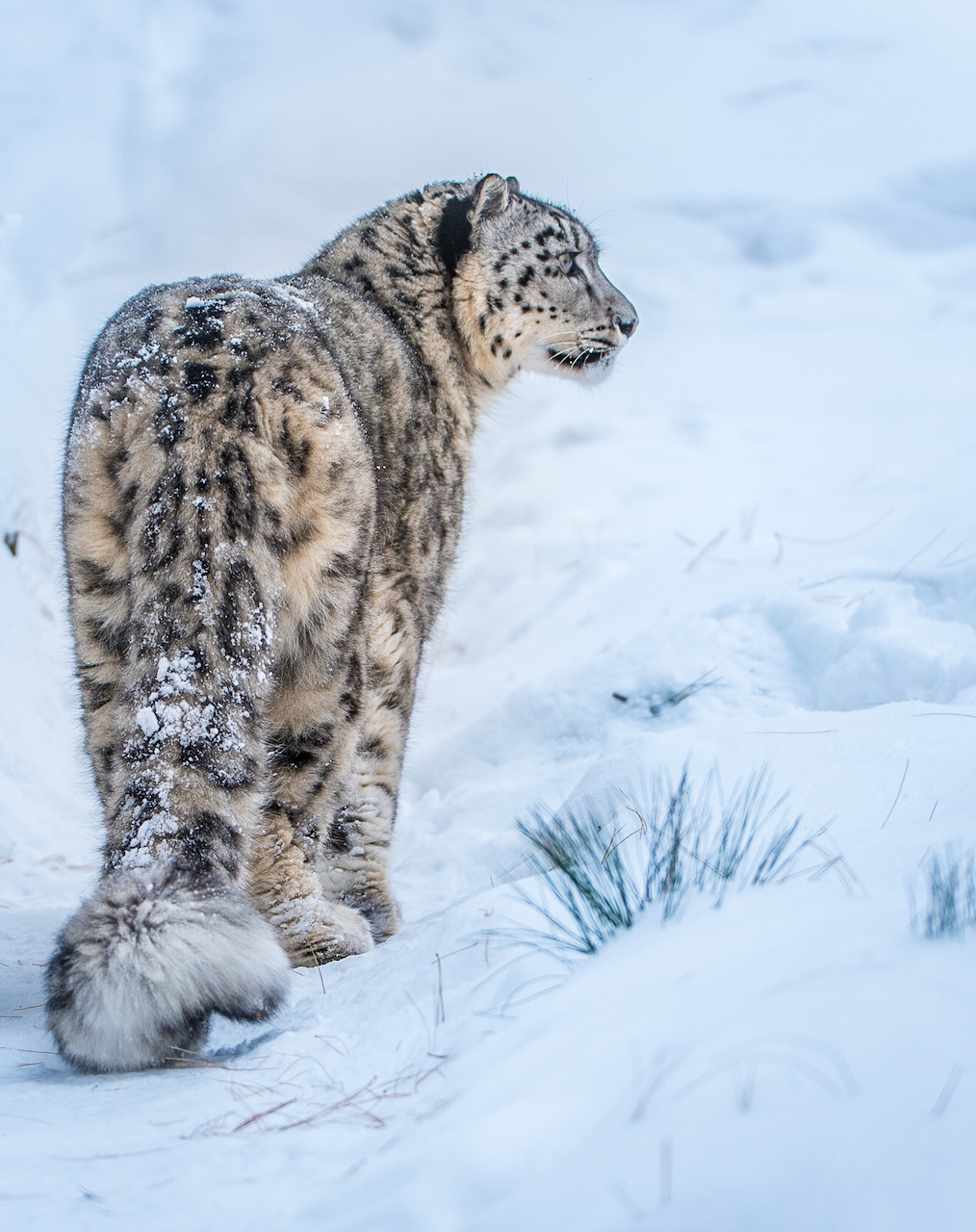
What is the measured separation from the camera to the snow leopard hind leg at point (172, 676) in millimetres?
1913

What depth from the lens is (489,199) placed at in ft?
13.6

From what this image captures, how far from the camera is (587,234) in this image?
4.58 metres

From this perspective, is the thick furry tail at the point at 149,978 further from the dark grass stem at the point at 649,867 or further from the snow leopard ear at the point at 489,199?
the snow leopard ear at the point at 489,199

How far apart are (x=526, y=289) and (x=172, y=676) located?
2.55 meters

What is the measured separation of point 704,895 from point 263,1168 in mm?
807

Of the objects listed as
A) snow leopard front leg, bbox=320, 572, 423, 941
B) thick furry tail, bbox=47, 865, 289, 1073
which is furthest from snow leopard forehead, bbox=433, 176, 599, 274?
thick furry tail, bbox=47, 865, 289, 1073

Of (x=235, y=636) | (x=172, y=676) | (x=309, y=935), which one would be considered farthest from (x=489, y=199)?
(x=309, y=935)

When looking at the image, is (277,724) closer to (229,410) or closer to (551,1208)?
(229,410)

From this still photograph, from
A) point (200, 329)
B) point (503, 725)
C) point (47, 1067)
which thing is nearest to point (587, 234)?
point (503, 725)

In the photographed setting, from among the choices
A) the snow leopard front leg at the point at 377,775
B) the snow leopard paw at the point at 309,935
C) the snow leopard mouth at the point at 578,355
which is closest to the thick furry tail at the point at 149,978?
the snow leopard paw at the point at 309,935

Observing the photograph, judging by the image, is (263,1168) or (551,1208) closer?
(551,1208)

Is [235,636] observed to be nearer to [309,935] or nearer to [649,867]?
[309,935]

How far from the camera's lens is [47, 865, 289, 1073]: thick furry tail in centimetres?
188

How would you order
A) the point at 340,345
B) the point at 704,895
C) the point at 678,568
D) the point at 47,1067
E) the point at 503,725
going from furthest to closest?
the point at 678,568 < the point at 503,725 < the point at 340,345 < the point at 47,1067 < the point at 704,895
